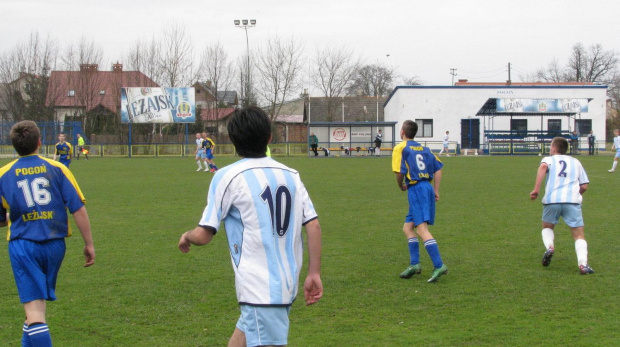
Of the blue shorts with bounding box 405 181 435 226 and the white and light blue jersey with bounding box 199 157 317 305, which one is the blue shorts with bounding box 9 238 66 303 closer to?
the white and light blue jersey with bounding box 199 157 317 305

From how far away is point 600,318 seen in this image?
5426 mm

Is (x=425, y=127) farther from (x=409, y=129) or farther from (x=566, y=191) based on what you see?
(x=409, y=129)

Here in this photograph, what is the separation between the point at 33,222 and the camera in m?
4.00

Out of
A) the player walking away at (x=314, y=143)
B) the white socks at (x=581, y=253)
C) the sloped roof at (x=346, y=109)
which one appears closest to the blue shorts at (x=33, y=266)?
the white socks at (x=581, y=253)

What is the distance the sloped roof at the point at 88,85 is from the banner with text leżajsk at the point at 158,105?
35.3 feet

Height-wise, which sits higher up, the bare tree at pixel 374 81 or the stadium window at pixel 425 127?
the bare tree at pixel 374 81

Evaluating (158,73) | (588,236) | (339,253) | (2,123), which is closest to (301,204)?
(339,253)

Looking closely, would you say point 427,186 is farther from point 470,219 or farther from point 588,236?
point 470,219

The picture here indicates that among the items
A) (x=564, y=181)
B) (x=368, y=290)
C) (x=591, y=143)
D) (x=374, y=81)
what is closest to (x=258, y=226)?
(x=368, y=290)

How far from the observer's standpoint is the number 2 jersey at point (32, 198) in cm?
399

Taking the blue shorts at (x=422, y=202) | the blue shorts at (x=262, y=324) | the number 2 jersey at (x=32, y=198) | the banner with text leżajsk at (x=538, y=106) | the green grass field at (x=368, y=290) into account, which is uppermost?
the banner with text leżajsk at (x=538, y=106)

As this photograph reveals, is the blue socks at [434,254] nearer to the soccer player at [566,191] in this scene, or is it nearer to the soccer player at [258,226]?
the soccer player at [566,191]

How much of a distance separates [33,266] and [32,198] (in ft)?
1.40

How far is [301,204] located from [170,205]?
1145 cm
